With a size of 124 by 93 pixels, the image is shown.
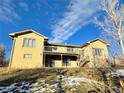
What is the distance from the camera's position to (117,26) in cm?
2295

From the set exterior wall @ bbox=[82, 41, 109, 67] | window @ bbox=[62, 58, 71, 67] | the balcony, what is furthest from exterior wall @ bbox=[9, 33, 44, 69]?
exterior wall @ bbox=[82, 41, 109, 67]

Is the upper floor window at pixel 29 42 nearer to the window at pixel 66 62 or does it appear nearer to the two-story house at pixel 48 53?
the two-story house at pixel 48 53

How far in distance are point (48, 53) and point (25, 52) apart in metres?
4.08

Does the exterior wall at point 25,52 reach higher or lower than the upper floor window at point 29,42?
lower

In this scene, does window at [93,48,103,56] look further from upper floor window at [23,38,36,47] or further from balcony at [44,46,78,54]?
upper floor window at [23,38,36,47]

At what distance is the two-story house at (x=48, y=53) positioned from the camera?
24656 millimetres

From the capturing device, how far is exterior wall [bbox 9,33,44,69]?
24.0 metres

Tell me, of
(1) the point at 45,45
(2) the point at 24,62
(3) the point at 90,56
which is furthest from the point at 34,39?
(3) the point at 90,56

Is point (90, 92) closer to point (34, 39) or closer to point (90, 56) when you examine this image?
point (34, 39)

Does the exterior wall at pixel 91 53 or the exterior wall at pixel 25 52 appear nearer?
the exterior wall at pixel 25 52

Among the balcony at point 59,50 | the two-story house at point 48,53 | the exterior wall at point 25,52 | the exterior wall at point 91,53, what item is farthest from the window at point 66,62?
the exterior wall at point 25,52

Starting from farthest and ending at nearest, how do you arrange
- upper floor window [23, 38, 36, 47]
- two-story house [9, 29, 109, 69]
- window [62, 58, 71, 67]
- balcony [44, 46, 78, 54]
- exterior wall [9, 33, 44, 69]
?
1. window [62, 58, 71, 67]
2. balcony [44, 46, 78, 54]
3. upper floor window [23, 38, 36, 47]
4. two-story house [9, 29, 109, 69]
5. exterior wall [9, 33, 44, 69]

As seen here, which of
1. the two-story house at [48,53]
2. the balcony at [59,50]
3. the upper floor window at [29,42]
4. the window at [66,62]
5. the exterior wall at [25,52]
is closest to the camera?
the exterior wall at [25,52]

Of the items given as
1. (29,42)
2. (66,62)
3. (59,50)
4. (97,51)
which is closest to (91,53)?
(97,51)
